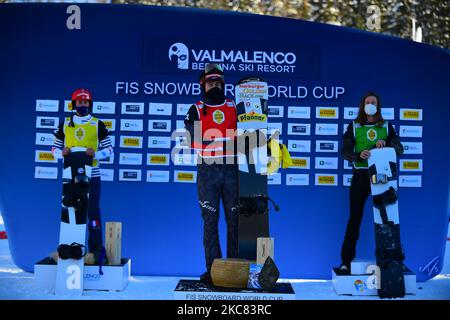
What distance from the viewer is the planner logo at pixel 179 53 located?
16.1ft

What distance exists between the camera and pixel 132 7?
4883 millimetres

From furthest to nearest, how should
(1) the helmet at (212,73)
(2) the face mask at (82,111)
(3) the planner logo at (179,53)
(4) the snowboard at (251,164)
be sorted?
(3) the planner logo at (179,53) → (2) the face mask at (82,111) → (1) the helmet at (212,73) → (4) the snowboard at (251,164)

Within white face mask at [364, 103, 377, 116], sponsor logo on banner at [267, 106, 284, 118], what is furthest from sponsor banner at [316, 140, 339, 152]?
white face mask at [364, 103, 377, 116]

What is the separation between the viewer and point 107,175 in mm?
4914

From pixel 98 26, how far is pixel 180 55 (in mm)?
805

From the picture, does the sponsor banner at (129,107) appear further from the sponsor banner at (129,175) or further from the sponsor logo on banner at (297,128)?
the sponsor logo on banner at (297,128)

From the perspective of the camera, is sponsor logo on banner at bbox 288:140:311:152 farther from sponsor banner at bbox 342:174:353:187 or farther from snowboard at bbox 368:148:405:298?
snowboard at bbox 368:148:405:298

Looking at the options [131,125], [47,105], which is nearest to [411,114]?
[131,125]

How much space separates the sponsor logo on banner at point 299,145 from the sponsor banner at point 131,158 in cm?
141

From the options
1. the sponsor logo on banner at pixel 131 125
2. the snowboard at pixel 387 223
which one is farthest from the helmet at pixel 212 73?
the snowboard at pixel 387 223

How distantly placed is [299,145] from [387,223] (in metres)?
1.13

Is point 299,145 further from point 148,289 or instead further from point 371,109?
point 148,289
